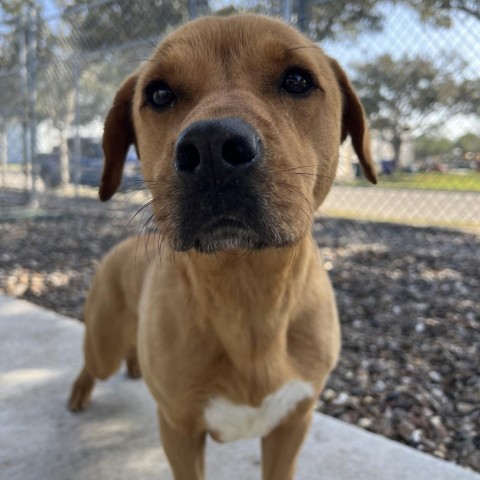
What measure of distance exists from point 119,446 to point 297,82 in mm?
1903

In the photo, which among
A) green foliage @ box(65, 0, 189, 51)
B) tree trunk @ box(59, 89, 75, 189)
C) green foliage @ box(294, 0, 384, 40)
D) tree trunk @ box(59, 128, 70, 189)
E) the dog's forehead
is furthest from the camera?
tree trunk @ box(59, 128, 70, 189)

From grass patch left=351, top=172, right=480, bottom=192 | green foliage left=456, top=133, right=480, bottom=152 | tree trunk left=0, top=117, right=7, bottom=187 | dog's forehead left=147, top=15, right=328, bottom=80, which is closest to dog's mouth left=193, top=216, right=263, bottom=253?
dog's forehead left=147, top=15, right=328, bottom=80

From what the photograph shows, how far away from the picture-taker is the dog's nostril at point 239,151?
1.31 meters

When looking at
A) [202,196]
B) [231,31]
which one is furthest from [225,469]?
[231,31]

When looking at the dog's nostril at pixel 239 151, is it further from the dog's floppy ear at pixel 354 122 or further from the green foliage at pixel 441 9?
the green foliage at pixel 441 9

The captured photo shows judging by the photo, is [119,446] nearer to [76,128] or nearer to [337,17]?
[337,17]

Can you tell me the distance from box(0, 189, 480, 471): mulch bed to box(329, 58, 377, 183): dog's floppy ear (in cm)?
141

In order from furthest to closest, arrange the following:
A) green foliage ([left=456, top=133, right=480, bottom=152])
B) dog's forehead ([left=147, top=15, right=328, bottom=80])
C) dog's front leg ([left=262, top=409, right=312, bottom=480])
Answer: green foliage ([left=456, top=133, right=480, bottom=152])
dog's front leg ([left=262, top=409, right=312, bottom=480])
dog's forehead ([left=147, top=15, right=328, bottom=80])

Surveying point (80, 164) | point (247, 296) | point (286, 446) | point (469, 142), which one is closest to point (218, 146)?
point (247, 296)

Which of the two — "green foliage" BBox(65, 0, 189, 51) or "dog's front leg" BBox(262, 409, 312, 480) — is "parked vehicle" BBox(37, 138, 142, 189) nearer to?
"green foliage" BBox(65, 0, 189, 51)

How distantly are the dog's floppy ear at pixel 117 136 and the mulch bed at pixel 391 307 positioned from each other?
175 cm

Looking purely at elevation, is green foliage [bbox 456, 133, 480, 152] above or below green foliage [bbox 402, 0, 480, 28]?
below

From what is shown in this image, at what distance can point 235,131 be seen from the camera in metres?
1.30

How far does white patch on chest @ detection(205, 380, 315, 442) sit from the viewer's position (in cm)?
188
